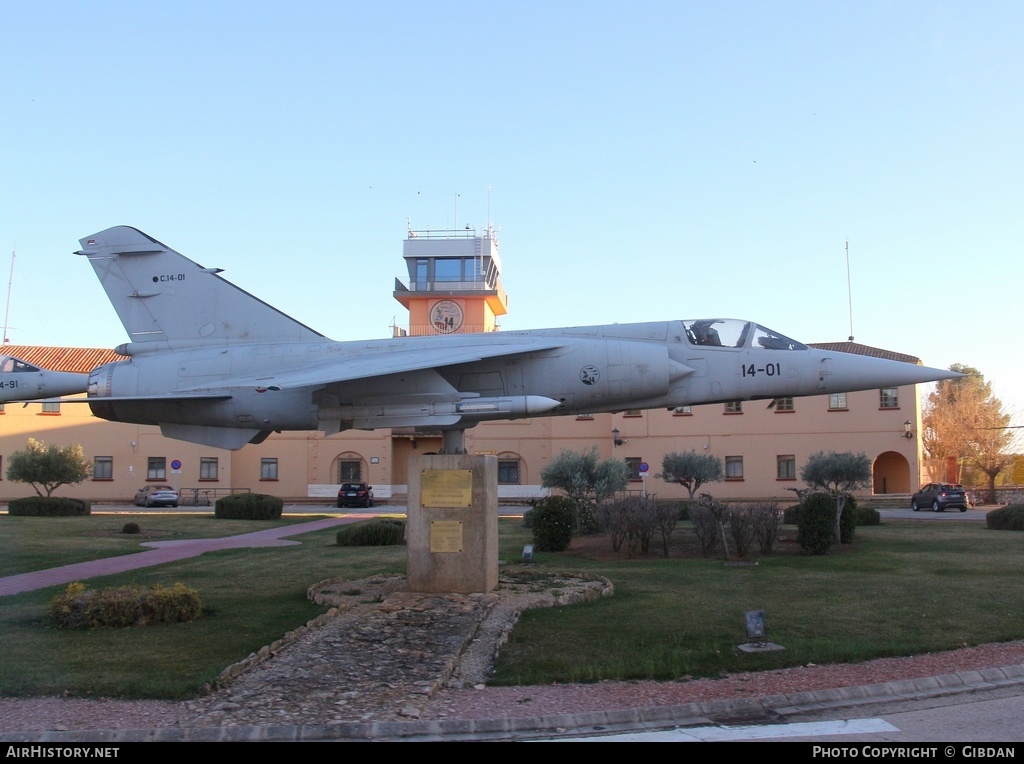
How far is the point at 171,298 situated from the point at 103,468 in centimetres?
4676

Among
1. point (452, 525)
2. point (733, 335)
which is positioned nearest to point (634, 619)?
point (452, 525)

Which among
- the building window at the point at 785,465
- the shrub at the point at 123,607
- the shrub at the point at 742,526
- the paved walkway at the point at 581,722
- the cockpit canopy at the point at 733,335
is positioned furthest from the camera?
the building window at the point at 785,465

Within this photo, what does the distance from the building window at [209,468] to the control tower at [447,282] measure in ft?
50.1

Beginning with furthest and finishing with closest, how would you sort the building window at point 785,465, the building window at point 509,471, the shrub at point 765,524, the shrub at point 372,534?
the building window at point 509,471 → the building window at point 785,465 → the shrub at point 372,534 → the shrub at point 765,524

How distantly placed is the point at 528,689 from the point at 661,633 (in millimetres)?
2978

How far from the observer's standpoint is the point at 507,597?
13742 mm

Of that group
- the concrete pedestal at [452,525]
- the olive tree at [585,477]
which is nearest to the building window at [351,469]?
the olive tree at [585,477]

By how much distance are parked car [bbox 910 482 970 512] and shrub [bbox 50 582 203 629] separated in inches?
1691

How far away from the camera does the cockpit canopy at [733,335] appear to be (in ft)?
49.6

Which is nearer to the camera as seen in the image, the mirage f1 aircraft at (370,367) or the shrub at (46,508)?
the mirage f1 aircraft at (370,367)

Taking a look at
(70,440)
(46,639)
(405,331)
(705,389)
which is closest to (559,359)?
(705,389)

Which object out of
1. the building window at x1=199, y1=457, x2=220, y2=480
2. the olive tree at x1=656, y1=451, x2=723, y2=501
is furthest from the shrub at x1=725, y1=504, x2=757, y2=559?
the building window at x1=199, y1=457, x2=220, y2=480

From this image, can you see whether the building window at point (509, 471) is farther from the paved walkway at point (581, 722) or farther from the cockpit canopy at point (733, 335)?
the paved walkway at point (581, 722)

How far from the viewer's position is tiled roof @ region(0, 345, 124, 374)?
2151 inches
